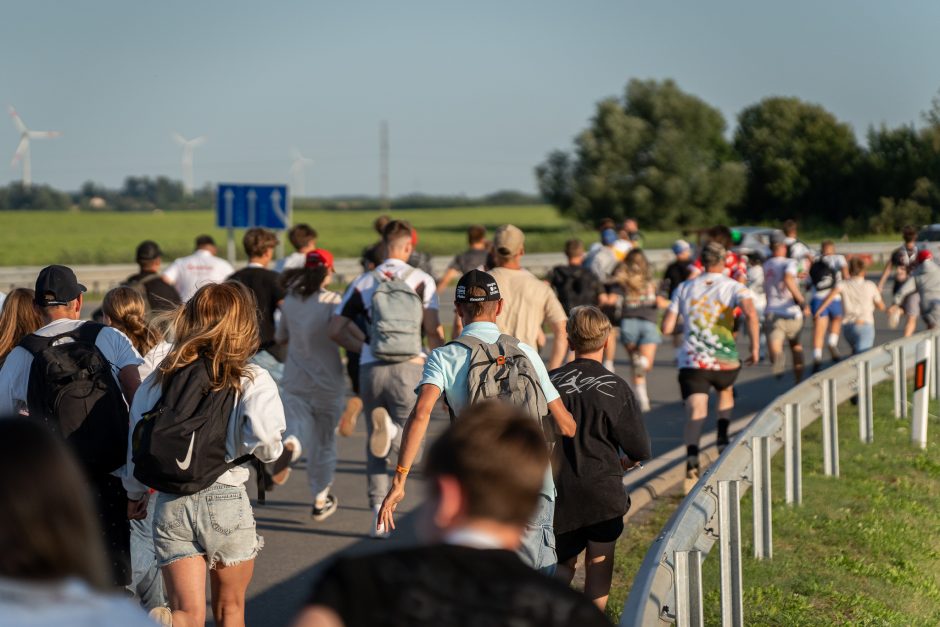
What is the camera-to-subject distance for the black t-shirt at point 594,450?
584cm

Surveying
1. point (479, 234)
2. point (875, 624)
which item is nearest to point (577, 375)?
point (875, 624)

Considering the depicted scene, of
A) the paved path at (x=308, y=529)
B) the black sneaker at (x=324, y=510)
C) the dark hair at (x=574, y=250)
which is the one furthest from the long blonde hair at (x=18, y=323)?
the dark hair at (x=574, y=250)

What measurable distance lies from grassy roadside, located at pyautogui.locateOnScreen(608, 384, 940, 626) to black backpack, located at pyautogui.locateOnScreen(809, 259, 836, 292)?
519cm

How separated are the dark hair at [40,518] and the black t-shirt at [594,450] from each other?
3.91m

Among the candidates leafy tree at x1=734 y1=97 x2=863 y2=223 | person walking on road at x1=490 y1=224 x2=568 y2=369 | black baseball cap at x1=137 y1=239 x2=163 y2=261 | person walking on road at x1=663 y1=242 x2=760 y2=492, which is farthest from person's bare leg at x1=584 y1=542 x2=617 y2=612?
leafy tree at x1=734 y1=97 x2=863 y2=223

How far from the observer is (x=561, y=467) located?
5.89 m

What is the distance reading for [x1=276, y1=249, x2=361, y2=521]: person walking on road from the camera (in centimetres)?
915

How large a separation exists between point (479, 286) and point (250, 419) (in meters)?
1.26

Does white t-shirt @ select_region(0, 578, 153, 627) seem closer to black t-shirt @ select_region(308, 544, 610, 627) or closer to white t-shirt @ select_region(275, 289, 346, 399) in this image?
black t-shirt @ select_region(308, 544, 610, 627)

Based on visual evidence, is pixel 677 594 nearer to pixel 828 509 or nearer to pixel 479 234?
pixel 828 509

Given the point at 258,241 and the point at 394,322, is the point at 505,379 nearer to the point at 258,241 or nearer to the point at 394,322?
the point at 394,322

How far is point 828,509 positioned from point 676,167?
257ft

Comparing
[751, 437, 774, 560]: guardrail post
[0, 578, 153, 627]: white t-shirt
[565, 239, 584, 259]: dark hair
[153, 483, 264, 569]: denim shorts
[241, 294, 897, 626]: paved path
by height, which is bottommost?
[241, 294, 897, 626]: paved path

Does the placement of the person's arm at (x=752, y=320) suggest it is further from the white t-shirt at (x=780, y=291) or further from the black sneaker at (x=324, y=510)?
the white t-shirt at (x=780, y=291)
